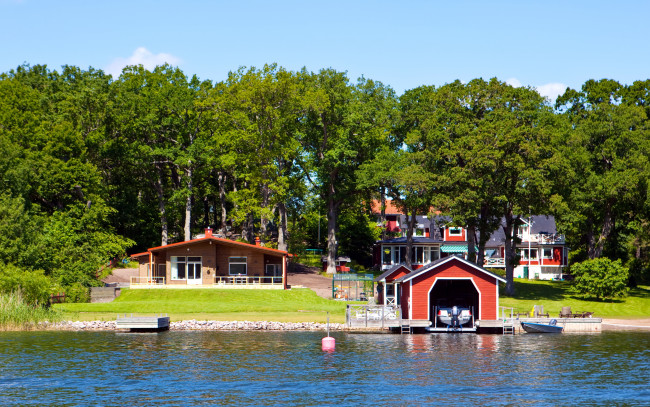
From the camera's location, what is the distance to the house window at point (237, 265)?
77.6 meters

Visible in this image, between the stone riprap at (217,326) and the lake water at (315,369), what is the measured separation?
96.1 inches

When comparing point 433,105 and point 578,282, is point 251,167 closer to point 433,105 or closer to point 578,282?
point 433,105

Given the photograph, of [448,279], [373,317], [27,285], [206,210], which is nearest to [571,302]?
[448,279]

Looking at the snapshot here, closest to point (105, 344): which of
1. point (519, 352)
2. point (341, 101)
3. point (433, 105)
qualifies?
point (519, 352)

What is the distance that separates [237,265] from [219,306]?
1358 cm

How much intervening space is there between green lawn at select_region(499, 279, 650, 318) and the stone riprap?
65.0 feet

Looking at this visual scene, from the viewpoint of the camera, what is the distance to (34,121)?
260 feet

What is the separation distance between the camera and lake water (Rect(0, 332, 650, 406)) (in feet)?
107

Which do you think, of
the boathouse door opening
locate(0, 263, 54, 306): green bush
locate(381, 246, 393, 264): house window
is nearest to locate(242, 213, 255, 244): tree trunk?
locate(381, 246, 393, 264): house window

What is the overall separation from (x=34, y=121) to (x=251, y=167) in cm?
2311

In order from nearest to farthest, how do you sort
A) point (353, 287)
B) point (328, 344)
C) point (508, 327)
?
point (328, 344)
point (508, 327)
point (353, 287)

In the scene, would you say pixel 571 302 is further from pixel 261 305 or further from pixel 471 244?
pixel 261 305

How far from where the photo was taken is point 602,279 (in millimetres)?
71000

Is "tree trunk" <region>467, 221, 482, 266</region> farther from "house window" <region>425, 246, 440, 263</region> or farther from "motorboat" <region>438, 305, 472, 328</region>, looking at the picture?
"house window" <region>425, 246, 440, 263</region>
